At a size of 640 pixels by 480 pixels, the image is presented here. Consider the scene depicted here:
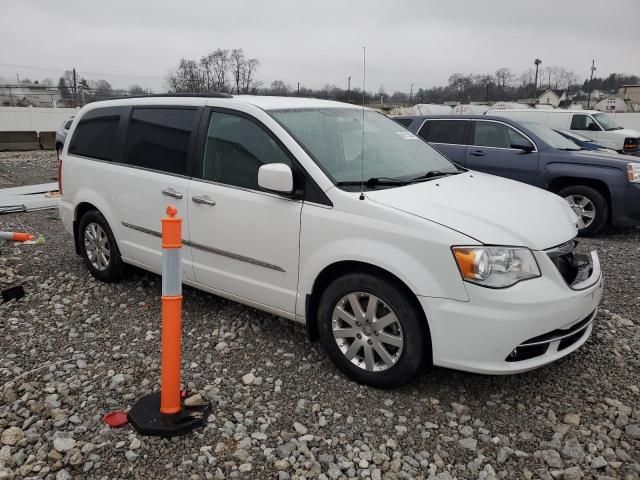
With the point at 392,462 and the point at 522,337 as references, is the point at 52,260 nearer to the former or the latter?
the point at 392,462

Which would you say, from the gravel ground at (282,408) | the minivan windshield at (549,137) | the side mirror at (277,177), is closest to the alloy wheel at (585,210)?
the minivan windshield at (549,137)

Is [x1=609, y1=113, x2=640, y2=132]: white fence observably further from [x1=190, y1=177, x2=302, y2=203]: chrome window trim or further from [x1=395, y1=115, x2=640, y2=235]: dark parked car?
[x1=190, y1=177, x2=302, y2=203]: chrome window trim

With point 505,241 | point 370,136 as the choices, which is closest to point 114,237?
point 370,136

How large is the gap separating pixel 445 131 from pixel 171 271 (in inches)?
271

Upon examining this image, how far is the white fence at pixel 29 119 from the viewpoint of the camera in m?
24.4

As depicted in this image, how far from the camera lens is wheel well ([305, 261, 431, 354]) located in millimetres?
2988

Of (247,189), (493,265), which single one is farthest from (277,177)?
(493,265)

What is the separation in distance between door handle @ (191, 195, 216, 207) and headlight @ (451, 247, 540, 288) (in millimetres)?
1791

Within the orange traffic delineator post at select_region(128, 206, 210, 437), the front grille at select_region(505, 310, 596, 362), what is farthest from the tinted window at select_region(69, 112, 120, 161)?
the front grille at select_region(505, 310, 596, 362)

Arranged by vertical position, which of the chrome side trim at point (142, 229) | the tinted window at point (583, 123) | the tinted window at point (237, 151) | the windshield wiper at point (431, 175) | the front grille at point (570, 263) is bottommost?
the chrome side trim at point (142, 229)

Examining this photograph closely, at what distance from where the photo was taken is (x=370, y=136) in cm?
402

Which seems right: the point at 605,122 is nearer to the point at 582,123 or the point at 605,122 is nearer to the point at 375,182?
the point at 582,123

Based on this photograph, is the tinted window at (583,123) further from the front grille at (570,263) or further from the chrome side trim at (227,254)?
the chrome side trim at (227,254)

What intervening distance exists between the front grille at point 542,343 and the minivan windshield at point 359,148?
4.15 ft
